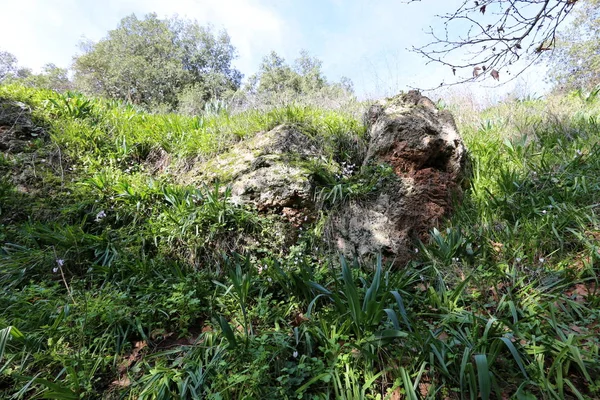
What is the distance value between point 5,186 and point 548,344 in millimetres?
4635

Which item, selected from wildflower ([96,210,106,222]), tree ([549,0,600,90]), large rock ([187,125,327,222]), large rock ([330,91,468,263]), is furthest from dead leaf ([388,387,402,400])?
tree ([549,0,600,90])

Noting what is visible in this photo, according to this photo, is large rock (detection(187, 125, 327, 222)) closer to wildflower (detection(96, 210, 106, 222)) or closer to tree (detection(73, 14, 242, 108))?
wildflower (detection(96, 210, 106, 222))

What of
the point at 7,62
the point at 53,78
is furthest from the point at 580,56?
the point at 7,62

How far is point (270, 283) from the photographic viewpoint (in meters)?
2.24

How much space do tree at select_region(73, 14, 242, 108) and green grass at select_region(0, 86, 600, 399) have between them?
606 inches

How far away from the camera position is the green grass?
1521mm

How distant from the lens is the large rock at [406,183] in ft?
8.57

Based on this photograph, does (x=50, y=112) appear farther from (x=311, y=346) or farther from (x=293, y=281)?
(x=311, y=346)

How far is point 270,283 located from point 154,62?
69.4 ft

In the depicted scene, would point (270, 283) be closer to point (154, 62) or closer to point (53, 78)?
point (154, 62)

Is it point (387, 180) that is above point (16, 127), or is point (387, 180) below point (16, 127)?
below

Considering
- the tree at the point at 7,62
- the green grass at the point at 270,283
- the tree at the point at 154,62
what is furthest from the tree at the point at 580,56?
the tree at the point at 7,62

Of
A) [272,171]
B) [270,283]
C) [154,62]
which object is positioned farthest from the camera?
[154,62]

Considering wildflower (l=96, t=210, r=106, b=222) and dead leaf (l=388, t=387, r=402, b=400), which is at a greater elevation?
wildflower (l=96, t=210, r=106, b=222)
